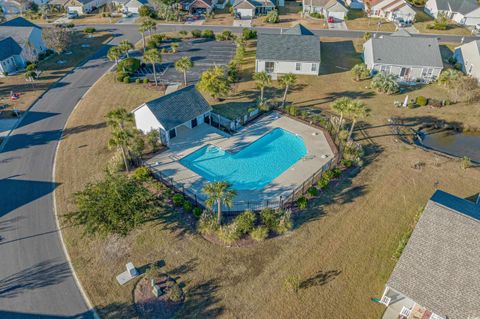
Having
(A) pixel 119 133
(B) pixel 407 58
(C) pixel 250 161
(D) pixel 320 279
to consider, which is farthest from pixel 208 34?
(D) pixel 320 279

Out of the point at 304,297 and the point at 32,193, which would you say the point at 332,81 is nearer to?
the point at 304,297

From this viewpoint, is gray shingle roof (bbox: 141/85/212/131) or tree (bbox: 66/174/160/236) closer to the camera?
tree (bbox: 66/174/160/236)

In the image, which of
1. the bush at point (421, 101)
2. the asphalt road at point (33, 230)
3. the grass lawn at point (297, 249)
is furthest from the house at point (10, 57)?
the bush at point (421, 101)

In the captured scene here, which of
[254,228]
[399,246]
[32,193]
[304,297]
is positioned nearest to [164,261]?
[254,228]

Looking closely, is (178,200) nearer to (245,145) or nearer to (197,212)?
(197,212)

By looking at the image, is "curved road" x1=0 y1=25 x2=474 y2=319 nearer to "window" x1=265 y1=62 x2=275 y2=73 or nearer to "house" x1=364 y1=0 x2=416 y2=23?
"window" x1=265 y1=62 x2=275 y2=73

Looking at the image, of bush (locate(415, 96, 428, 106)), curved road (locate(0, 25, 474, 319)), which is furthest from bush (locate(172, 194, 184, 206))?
bush (locate(415, 96, 428, 106))
